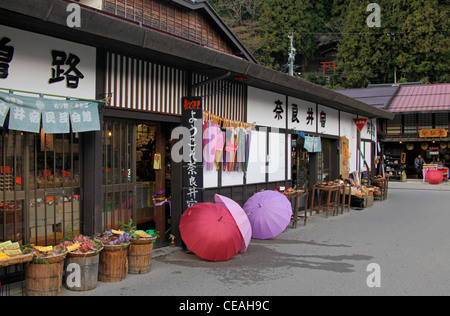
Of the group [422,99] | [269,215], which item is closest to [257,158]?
[269,215]

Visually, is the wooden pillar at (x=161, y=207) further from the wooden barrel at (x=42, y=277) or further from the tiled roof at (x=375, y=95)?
the tiled roof at (x=375, y=95)

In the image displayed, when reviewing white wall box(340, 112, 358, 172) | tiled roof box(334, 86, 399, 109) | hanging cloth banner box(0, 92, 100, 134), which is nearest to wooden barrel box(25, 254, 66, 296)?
hanging cloth banner box(0, 92, 100, 134)

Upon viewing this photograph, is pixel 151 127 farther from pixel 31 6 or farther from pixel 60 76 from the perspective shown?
pixel 31 6

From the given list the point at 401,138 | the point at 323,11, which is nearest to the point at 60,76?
the point at 401,138

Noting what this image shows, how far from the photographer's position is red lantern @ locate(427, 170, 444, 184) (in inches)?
1123

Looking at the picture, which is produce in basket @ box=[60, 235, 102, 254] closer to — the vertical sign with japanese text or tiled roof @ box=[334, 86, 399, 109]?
the vertical sign with japanese text

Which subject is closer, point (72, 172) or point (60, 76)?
point (60, 76)

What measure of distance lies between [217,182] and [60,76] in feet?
15.4

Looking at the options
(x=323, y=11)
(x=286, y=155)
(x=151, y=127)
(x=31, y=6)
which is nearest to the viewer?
(x=31, y=6)

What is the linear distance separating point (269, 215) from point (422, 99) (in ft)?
87.5

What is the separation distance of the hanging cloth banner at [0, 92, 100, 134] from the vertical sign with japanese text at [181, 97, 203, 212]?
2242mm

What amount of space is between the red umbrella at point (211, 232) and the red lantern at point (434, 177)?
25402 millimetres
